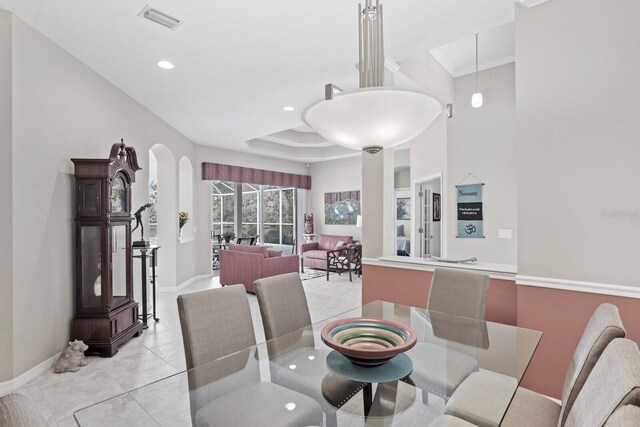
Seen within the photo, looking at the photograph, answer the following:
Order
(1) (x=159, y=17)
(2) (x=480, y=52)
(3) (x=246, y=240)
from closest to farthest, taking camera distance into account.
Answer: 1. (1) (x=159, y=17)
2. (2) (x=480, y=52)
3. (3) (x=246, y=240)

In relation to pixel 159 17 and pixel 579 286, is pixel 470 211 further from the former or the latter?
pixel 159 17

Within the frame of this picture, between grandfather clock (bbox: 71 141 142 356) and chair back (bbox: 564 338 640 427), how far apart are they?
3498mm

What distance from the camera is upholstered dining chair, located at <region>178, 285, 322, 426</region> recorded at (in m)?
1.42

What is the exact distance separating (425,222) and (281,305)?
4.60m

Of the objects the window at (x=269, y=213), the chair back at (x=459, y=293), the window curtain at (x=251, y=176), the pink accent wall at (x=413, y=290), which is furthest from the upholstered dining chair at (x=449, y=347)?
the window at (x=269, y=213)

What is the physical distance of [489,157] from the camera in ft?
14.8

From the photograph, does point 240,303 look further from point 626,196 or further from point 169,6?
point 626,196

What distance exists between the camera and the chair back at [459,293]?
227cm

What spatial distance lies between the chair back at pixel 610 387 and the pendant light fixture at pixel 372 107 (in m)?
1.13

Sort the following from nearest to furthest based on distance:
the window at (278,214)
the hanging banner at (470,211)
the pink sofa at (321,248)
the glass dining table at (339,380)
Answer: the glass dining table at (339,380) → the hanging banner at (470,211) → the pink sofa at (321,248) → the window at (278,214)

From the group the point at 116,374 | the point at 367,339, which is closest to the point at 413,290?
the point at 367,339

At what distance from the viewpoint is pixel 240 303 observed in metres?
1.97

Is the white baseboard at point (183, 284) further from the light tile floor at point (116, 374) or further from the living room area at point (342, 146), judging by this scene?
the light tile floor at point (116, 374)

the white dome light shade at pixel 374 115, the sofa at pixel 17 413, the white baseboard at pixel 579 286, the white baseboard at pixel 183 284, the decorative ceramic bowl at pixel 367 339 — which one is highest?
the white dome light shade at pixel 374 115
